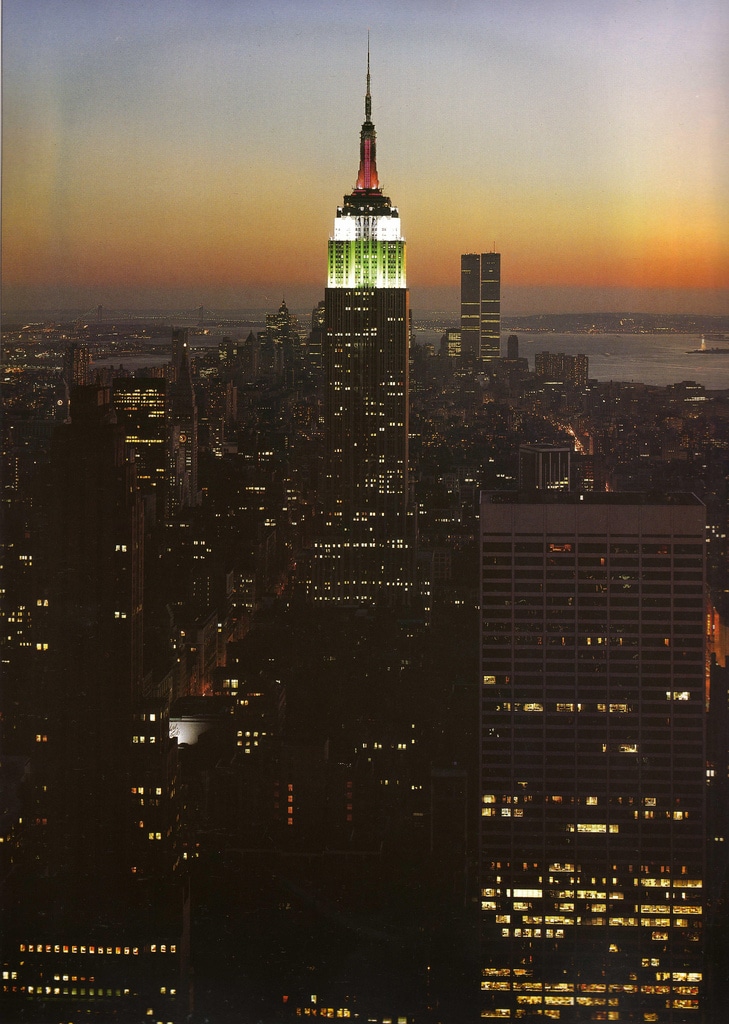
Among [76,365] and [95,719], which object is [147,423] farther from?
[95,719]

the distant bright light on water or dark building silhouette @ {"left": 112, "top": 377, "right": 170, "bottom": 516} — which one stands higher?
the distant bright light on water

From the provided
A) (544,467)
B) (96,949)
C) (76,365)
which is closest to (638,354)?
(544,467)

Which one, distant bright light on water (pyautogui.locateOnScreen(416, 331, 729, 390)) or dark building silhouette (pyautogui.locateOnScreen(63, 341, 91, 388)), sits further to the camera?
dark building silhouette (pyautogui.locateOnScreen(63, 341, 91, 388))

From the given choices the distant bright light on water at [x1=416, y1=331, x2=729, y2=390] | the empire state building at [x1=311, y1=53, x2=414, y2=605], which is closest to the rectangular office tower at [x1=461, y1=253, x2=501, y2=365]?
the distant bright light on water at [x1=416, y1=331, x2=729, y2=390]

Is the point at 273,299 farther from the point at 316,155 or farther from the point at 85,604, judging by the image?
the point at 85,604

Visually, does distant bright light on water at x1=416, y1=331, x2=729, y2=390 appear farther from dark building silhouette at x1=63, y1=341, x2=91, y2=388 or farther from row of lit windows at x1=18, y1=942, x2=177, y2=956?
row of lit windows at x1=18, y1=942, x2=177, y2=956

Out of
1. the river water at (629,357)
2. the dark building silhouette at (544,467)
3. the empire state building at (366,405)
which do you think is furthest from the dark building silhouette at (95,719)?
the dark building silhouette at (544,467)

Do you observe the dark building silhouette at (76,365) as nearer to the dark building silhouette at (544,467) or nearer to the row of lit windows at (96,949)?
the dark building silhouette at (544,467)
